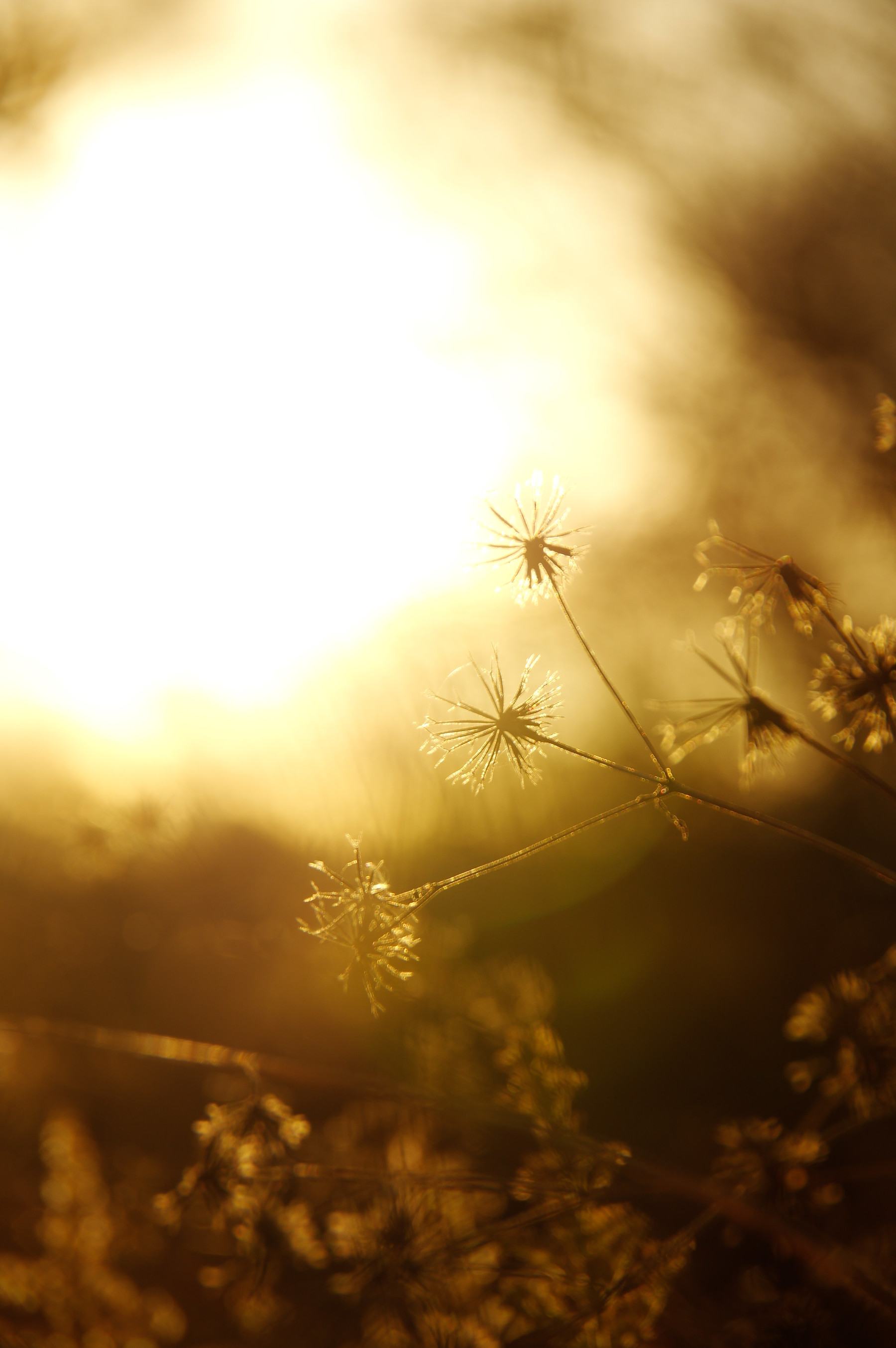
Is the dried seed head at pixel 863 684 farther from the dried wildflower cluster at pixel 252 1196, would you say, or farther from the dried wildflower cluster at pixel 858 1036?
the dried wildflower cluster at pixel 252 1196

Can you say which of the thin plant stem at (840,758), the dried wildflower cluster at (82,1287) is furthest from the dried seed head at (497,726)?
the dried wildflower cluster at (82,1287)

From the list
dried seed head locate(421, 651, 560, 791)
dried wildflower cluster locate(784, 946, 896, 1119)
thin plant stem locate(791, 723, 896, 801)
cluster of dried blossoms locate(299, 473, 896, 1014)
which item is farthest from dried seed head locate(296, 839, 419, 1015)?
dried wildflower cluster locate(784, 946, 896, 1119)

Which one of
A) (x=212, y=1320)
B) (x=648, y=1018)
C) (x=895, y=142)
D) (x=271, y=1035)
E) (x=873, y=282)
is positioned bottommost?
(x=212, y=1320)

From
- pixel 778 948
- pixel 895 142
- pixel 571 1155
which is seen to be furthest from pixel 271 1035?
pixel 895 142

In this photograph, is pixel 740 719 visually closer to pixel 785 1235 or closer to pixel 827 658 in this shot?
pixel 827 658

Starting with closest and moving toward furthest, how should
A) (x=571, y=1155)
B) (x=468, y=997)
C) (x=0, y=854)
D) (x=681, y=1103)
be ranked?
(x=571, y=1155), (x=468, y=997), (x=681, y=1103), (x=0, y=854)

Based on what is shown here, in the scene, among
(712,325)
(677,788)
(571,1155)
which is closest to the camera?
(677,788)

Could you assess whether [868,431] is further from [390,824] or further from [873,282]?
Result: [390,824]
